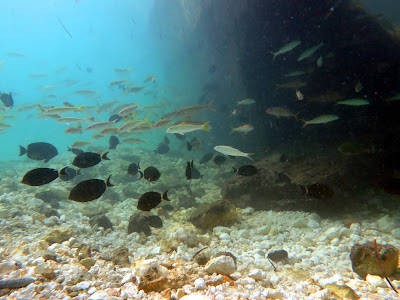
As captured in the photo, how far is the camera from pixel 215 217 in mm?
4680

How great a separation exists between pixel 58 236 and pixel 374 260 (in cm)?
493

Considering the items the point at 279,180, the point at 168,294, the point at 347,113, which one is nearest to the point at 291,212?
the point at 279,180

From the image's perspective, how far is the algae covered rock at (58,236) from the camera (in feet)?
11.3

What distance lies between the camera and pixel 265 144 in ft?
33.2

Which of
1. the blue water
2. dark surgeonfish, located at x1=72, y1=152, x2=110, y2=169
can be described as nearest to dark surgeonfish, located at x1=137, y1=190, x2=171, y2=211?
dark surgeonfish, located at x1=72, y1=152, x2=110, y2=169

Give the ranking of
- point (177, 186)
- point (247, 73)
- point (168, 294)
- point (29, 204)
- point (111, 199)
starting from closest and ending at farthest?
point (168, 294) → point (29, 204) → point (111, 199) → point (177, 186) → point (247, 73)

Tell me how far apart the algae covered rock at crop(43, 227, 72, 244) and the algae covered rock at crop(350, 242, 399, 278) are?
467 centimetres

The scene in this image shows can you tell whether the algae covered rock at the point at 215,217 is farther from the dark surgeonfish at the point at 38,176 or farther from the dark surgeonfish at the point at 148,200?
the dark surgeonfish at the point at 38,176

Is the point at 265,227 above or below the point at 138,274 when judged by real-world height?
below

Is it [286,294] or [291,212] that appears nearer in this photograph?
[286,294]

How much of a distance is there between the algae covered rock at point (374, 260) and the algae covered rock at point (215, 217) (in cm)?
257

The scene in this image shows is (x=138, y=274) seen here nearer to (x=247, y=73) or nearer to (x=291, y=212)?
(x=291, y=212)

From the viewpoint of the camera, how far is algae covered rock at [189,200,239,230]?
4.68m

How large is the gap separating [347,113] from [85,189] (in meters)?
8.22
